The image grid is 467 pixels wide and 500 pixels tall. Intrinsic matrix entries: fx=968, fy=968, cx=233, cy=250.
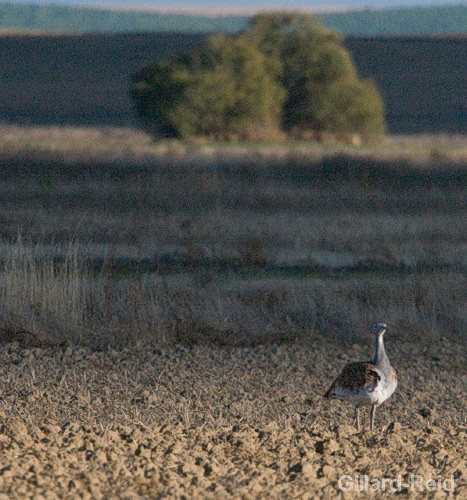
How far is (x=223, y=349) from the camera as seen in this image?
8.15 metres

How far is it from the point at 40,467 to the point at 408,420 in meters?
2.66

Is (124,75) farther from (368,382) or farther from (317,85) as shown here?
(368,382)

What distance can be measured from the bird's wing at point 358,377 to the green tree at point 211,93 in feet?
120

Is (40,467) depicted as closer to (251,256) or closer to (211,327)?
(211,327)

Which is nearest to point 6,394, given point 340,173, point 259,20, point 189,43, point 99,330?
point 99,330

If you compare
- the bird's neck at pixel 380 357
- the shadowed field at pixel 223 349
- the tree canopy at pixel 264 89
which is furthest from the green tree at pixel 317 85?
the bird's neck at pixel 380 357

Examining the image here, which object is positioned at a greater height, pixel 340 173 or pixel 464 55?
pixel 340 173

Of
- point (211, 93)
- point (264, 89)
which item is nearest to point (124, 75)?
point (264, 89)

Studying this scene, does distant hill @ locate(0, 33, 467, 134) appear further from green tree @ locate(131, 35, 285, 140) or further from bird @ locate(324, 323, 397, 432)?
bird @ locate(324, 323, 397, 432)

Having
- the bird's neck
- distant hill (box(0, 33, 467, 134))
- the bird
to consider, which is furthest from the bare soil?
distant hill (box(0, 33, 467, 134))

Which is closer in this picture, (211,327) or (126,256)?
(211,327)

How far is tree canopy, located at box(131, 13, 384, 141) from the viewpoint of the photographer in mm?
41875

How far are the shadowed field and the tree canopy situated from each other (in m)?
25.0

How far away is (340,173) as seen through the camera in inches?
870
